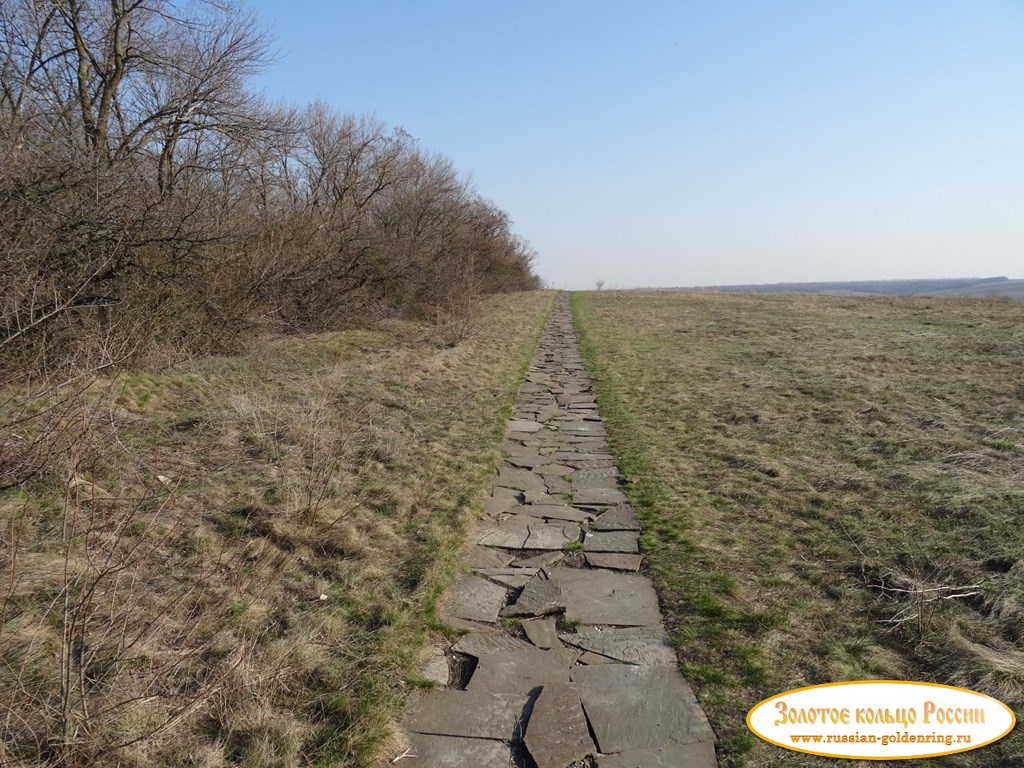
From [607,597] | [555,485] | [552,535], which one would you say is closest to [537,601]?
[607,597]

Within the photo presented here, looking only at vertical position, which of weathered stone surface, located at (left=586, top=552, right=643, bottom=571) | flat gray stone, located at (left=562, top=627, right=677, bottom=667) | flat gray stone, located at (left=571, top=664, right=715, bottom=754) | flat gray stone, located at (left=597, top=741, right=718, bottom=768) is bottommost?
flat gray stone, located at (left=597, top=741, right=718, bottom=768)

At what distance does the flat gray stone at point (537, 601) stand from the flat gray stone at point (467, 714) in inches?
27.6

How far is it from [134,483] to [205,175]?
308 inches

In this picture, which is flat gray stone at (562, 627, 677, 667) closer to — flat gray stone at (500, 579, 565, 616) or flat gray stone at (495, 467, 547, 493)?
flat gray stone at (500, 579, 565, 616)

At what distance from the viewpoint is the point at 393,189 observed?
2045 cm

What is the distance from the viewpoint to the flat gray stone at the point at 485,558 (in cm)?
397

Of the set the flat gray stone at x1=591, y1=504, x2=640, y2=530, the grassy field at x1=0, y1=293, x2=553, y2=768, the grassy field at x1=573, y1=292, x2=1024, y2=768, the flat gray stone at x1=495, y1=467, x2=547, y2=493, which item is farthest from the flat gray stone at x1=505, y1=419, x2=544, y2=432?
the flat gray stone at x1=591, y1=504, x2=640, y2=530

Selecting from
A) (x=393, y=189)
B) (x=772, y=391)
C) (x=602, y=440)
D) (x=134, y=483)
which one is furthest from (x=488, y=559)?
(x=393, y=189)

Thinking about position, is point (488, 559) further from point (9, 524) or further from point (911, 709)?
point (9, 524)

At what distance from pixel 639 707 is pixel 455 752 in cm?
79

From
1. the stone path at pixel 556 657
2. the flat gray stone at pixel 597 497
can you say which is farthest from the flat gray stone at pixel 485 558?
the flat gray stone at pixel 597 497

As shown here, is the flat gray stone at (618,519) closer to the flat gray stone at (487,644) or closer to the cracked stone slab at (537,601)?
the cracked stone slab at (537,601)

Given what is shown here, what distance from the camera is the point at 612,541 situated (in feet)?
14.2

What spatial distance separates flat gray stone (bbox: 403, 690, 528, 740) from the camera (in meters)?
2.48
